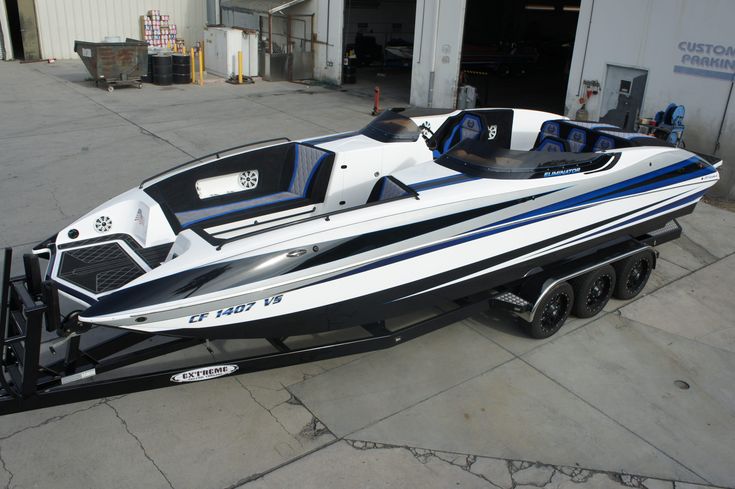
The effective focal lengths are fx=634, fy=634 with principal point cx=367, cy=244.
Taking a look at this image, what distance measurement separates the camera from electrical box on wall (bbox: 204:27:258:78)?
736 inches

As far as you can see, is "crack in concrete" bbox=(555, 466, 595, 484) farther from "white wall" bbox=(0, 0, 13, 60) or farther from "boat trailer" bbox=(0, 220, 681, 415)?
"white wall" bbox=(0, 0, 13, 60)

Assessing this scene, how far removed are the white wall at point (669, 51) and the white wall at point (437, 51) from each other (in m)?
3.10

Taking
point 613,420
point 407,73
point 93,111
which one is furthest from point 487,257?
point 407,73

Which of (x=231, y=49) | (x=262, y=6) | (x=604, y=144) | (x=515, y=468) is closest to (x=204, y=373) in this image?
(x=515, y=468)

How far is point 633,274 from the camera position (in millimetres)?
6578

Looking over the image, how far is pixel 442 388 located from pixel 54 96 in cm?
1417

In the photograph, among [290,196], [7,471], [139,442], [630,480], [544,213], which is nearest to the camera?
[7,471]

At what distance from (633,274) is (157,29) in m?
20.1

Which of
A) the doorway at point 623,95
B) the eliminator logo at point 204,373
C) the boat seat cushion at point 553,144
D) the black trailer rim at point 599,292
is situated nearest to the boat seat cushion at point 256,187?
the eliminator logo at point 204,373

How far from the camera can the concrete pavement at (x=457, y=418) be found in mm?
4230

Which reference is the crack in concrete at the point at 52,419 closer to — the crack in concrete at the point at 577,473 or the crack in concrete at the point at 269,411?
the crack in concrete at the point at 269,411

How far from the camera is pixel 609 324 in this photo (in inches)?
242

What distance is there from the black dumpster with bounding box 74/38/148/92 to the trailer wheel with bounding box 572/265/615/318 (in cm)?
1421

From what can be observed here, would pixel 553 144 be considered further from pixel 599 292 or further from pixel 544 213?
pixel 544 213
